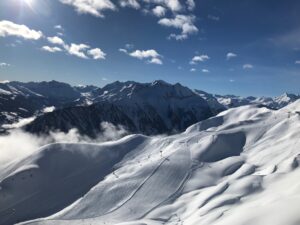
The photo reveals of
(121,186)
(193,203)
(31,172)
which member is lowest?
(193,203)

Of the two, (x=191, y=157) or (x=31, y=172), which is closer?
(x=31, y=172)

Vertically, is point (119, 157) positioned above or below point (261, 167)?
above

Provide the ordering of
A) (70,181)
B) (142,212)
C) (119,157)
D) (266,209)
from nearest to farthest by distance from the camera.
Answer: (266,209)
(142,212)
(70,181)
(119,157)

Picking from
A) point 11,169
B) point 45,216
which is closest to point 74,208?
point 45,216

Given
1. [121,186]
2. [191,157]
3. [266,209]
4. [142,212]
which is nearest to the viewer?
[266,209]

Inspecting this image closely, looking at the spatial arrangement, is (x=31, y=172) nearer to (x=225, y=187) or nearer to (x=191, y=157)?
(x=191, y=157)

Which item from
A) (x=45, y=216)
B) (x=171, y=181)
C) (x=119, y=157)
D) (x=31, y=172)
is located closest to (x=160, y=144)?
(x=119, y=157)
